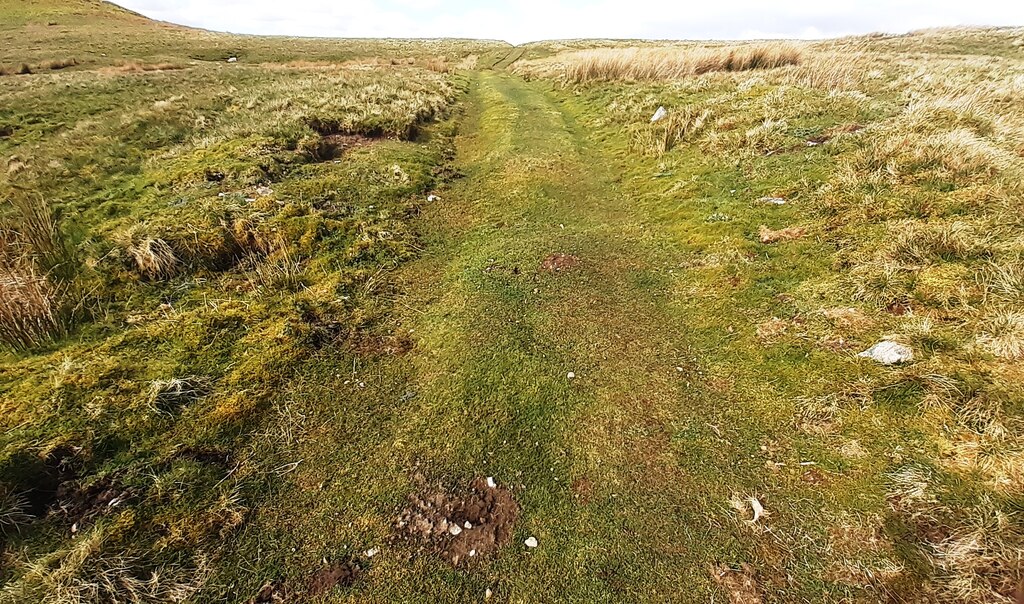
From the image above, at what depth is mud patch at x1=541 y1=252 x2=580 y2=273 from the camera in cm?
940

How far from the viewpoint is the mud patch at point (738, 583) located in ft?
13.2

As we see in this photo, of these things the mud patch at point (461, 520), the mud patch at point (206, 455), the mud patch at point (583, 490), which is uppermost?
the mud patch at point (206, 455)

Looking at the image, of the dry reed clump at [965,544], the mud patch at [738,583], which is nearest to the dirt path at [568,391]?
the mud patch at [738,583]

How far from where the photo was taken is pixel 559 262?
A: 9.62 metres

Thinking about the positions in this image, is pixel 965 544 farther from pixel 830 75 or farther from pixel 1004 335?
pixel 830 75

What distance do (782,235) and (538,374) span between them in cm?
660

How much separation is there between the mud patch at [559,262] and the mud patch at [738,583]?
244 inches

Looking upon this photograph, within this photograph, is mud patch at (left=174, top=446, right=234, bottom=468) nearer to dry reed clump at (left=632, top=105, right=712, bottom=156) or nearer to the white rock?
the white rock

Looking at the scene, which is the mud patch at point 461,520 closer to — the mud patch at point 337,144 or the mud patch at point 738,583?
the mud patch at point 738,583

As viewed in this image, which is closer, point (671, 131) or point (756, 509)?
point (756, 509)

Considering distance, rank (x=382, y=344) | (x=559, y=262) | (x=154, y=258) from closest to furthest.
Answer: (x=382, y=344) → (x=154, y=258) → (x=559, y=262)

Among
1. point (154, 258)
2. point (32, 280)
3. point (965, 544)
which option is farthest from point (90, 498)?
point (965, 544)

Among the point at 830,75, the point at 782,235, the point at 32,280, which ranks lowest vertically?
the point at 32,280

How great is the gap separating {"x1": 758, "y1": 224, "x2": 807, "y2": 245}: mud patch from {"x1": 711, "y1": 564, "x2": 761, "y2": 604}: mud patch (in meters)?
7.23
